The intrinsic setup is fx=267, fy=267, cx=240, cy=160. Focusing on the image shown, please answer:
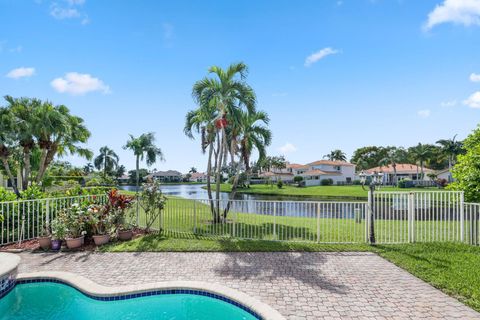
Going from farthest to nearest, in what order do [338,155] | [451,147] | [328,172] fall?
[338,155]
[328,172]
[451,147]

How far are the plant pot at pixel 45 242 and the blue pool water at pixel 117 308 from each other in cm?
242

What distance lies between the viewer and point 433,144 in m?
58.4

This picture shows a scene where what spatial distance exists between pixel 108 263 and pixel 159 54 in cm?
874

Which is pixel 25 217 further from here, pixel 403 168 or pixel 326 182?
pixel 403 168

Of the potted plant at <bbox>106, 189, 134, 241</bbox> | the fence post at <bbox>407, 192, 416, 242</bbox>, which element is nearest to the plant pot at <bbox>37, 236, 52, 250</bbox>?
the potted plant at <bbox>106, 189, 134, 241</bbox>

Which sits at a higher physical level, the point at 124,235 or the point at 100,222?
the point at 100,222

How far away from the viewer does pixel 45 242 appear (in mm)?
A: 7141

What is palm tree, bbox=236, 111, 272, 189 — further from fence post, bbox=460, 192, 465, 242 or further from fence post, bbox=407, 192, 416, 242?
fence post, bbox=460, 192, 465, 242

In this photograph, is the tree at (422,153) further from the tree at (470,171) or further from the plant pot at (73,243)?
the plant pot at (73,243)

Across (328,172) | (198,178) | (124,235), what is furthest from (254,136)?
(198,178)

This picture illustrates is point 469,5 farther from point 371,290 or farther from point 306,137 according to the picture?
point 306,137

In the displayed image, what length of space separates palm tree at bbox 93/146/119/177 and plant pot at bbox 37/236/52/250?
55.8 meters

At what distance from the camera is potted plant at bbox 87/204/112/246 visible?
24.8 feet

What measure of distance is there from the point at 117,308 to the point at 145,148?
34080mm
